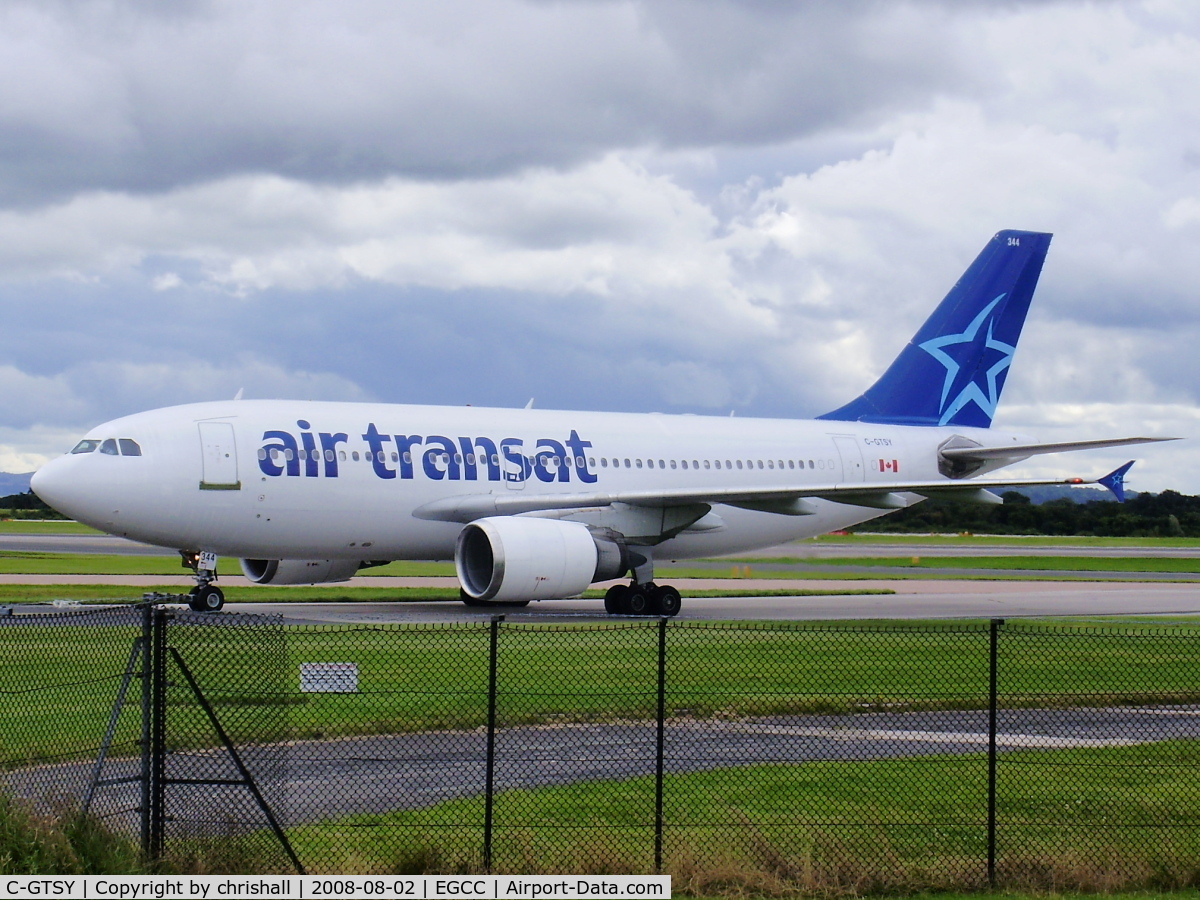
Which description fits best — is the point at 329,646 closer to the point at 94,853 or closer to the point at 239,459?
the point at 239,459

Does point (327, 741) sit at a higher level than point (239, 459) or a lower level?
lower

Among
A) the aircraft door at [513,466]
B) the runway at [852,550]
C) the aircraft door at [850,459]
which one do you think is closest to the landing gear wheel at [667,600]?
the aircraft door at [513,466]

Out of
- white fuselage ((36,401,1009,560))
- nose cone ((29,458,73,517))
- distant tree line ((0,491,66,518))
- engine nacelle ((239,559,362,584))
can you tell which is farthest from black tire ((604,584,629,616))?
distant tree line ((0,491,66,518))

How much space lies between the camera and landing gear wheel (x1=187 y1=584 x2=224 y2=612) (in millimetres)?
24453

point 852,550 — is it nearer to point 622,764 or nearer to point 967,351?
point 967,351

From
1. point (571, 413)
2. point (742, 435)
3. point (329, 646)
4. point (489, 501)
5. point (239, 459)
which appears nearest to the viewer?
point (329, 646)

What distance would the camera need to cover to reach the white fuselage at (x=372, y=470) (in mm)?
24703

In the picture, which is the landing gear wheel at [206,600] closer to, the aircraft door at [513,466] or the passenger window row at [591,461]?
the passenger window row at [591,461]

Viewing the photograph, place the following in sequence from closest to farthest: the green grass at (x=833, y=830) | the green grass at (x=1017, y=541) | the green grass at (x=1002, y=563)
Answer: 1. the green grass at (x=833, y=830)
2. the green grass at (x=1002, y=563)
3. the green grass at (x=1017, y=541)

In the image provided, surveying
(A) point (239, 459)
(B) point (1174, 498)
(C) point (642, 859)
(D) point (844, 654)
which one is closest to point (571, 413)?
(A) point (239, 459)

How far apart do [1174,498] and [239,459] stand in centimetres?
8120

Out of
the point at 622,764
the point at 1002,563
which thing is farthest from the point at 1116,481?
the point at 1002,563

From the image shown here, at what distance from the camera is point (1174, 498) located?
9356 centimetres

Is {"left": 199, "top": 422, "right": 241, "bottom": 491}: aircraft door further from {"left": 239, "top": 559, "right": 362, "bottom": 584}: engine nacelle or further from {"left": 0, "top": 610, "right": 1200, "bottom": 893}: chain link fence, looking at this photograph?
{"left": 0, "top": 610, "right": 1200, "bottom": 893}: chain link fence
